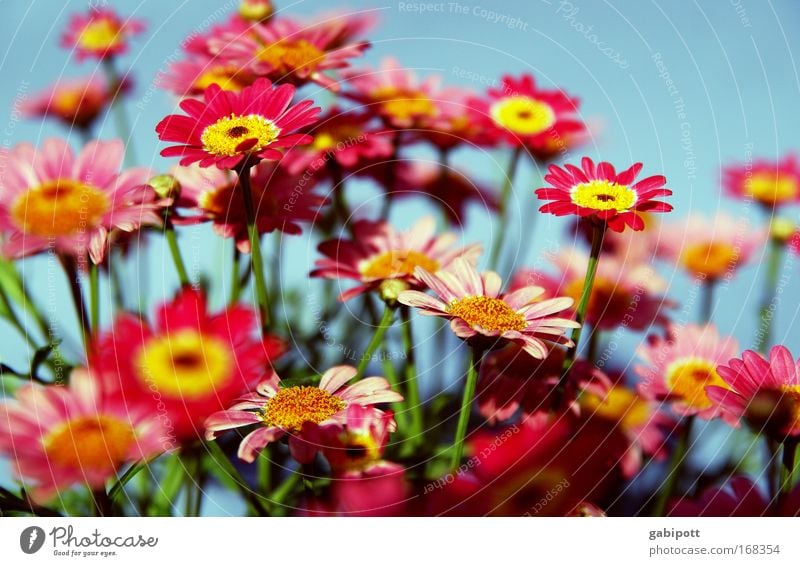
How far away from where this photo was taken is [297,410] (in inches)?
12.3

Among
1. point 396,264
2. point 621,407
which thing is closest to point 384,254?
point 396,264

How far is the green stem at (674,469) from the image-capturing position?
342 mm

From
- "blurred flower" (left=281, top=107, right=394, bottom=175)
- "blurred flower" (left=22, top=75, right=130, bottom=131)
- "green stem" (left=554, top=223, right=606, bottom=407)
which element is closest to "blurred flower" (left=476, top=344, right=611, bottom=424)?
"green stem" (left=554, top=223, right=606, bottom=407)

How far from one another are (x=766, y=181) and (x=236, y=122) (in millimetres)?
242

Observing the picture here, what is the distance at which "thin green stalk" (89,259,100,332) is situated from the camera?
34cm

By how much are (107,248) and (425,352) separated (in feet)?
0.46

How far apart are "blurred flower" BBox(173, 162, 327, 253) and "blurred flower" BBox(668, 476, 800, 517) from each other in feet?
0.65

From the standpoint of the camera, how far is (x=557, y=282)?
14.7 inches

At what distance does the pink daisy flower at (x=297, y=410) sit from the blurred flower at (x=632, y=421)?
0.29 ft

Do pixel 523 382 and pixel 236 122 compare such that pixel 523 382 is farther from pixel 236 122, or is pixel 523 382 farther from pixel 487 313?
pixel 236 122
